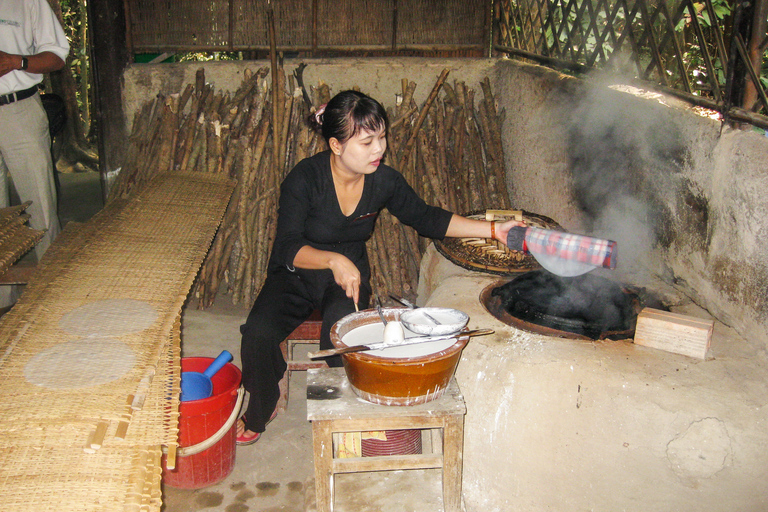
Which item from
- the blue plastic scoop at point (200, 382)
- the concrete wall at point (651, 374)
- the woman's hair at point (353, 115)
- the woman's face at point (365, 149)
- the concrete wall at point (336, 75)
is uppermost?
the concrete wall at point (336, 75)

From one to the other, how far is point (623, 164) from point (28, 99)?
3.87 m

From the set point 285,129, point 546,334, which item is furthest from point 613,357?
point 285,129

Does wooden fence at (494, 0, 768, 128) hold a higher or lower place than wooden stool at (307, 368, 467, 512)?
higher

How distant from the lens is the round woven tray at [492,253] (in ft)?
10.6

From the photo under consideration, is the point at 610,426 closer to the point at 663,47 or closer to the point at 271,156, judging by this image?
the point at 663,47

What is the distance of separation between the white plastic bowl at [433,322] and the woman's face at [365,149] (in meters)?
0.80

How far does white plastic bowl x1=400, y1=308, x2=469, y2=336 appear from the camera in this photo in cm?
211

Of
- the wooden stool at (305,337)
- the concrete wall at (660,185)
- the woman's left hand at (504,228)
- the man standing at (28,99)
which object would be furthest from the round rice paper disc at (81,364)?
the man standing at (28,99)

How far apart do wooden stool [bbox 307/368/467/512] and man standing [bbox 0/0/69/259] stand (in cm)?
300

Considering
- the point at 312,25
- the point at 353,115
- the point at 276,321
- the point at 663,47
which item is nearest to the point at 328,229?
the point at 276,321

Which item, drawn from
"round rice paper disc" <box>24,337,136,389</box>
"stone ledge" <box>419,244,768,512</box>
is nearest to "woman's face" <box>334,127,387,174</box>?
"stone ledge" <box>419,244,768,512</box>

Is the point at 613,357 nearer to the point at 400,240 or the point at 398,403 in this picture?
the point at 398,403

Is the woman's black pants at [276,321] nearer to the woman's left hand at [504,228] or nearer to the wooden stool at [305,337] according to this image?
the wooden stool at [305,337]

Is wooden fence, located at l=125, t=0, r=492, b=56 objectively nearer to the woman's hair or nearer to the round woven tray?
the round woven tray
